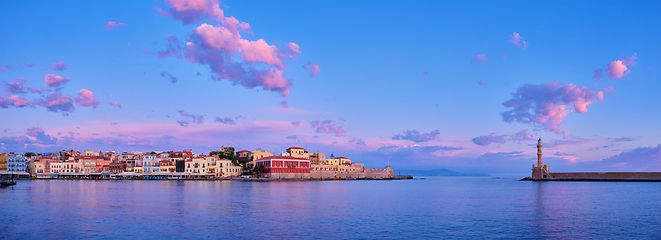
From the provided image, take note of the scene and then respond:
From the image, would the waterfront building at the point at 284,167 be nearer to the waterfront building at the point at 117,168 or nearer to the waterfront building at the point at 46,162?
the waterfront building at the point at 117,168

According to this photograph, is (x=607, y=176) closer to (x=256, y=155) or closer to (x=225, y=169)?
(x=256, y=155)

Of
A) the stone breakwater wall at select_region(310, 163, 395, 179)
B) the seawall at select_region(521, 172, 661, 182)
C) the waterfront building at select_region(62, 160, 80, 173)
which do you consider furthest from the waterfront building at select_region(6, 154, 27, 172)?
the seawall at select_region(521, 172, 661, 182)

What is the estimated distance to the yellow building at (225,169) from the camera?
11788 cm

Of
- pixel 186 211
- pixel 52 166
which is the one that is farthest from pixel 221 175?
pixel 186 211

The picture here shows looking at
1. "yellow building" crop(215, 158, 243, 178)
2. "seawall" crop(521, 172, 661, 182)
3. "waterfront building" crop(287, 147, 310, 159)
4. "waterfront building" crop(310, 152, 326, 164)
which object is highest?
"waterfront building" crop(287, 147, 310, 159)

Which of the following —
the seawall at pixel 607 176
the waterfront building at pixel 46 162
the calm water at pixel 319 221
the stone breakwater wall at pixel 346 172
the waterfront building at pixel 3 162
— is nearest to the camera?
the calm water at pixel 319 221

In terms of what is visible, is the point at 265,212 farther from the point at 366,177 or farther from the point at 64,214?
the point at 366,177

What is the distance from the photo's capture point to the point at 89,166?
124m

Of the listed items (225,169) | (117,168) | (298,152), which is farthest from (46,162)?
(298,152)

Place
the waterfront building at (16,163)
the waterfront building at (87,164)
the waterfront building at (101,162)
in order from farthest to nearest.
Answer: the waterfront building at (101,162) < the waterfront building at (87,164) < the waterfront building at (16,163)

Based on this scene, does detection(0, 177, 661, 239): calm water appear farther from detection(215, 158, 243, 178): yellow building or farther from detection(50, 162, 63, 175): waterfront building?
detection(50, 162, 63, 175): waterfront building

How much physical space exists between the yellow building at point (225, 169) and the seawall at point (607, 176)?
259ft

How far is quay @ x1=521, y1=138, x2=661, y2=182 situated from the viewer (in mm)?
104600

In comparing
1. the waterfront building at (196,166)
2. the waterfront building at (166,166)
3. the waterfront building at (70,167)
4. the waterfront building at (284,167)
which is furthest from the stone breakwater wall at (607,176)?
the waterfront building at (70,167)
